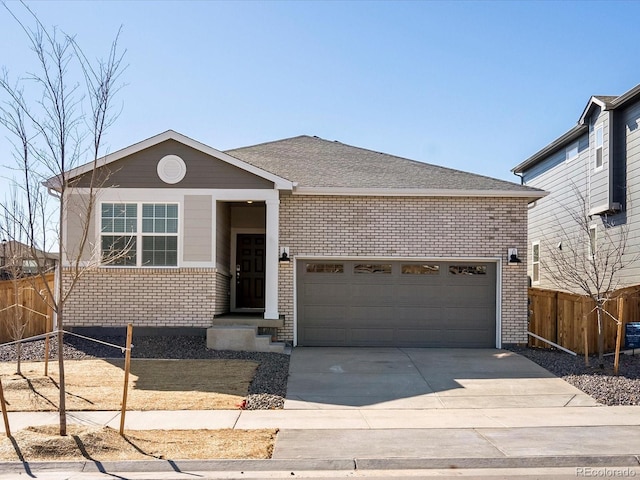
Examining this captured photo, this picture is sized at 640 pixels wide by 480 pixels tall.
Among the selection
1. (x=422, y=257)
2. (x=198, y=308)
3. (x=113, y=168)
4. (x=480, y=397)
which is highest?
(x=113, y=168)

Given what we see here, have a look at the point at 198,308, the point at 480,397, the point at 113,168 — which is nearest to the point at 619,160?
the point at 480,397

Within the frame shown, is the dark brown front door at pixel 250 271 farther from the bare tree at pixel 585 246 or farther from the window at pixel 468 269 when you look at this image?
the bare tree at pixel 585 246

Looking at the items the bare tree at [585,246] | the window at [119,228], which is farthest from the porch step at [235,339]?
the bare tree at [585,246]

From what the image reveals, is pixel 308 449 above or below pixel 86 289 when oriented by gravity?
below

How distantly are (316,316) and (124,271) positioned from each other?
4.67 metres

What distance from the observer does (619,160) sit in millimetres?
18703

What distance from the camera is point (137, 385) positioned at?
1171 centimetres

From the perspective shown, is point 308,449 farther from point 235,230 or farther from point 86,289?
point 235,230

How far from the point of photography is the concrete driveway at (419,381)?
35.9 ft

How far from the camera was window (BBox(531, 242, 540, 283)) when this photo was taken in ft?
79.7

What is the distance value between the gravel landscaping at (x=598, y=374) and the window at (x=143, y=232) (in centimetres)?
861

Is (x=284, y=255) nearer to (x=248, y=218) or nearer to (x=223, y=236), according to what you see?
(x=223, y=236)

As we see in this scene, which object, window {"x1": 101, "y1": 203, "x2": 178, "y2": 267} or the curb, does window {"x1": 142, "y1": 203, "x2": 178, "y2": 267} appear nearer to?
window {"x1": 101, "y1": 203, "x2": 178, "y2": 267}

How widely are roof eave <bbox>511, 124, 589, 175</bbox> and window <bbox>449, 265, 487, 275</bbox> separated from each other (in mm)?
7083
